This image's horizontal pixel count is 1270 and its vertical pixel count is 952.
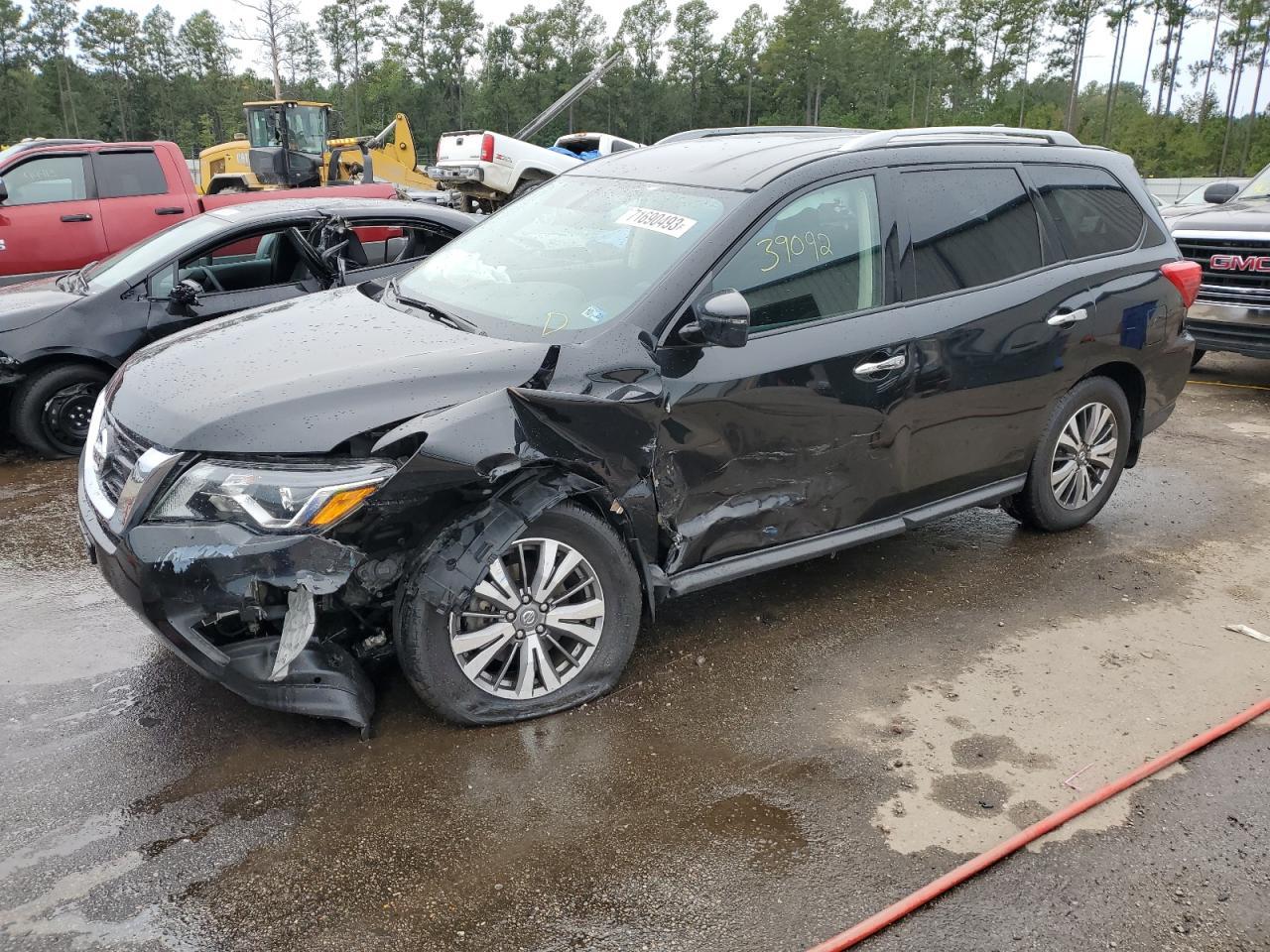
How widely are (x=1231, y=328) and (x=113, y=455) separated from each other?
7836 mm

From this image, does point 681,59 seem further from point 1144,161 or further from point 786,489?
point 786,489

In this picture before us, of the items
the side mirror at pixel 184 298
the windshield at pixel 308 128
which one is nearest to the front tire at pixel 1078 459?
the side mirror at pixel 184 298

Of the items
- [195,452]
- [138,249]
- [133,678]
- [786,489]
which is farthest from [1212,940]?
[138,249]

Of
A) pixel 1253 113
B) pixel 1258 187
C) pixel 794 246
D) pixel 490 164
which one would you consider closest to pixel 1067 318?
pixel 794 246

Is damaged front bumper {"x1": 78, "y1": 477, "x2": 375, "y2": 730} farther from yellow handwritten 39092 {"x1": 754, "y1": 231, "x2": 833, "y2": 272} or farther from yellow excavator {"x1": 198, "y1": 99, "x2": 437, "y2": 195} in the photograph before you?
yellow excavator {"x1": 198, "y1": 99, "x2": 437, "y2": 195}

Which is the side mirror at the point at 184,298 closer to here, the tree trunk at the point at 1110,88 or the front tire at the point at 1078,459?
the front tire at the point at 1078,459

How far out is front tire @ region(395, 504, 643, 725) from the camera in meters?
3.04

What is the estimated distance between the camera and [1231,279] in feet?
25.7

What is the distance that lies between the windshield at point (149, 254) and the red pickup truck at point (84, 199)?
2422 mm

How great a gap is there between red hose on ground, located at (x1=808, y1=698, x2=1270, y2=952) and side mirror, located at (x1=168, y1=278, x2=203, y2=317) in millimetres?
5251

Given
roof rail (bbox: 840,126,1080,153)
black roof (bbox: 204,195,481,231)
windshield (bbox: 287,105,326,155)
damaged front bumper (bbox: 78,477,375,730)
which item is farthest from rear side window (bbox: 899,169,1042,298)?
windshield (bbox: 287,105,326,155)

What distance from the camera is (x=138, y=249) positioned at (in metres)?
6.53

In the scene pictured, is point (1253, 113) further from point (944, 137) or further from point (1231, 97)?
point (944, 137)

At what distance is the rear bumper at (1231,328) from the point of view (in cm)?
763
